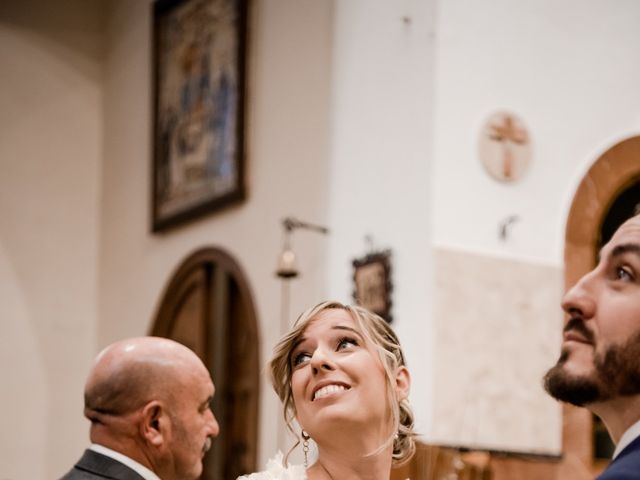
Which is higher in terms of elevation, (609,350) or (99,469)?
(609,350)

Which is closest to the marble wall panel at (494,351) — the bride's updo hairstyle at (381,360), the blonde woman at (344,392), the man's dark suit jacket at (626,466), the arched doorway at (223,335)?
the arched doorway at (223,335)

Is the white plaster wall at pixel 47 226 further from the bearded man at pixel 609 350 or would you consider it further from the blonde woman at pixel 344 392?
the bearded man at pixel 609 350

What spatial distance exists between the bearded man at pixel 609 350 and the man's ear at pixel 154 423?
206 cm

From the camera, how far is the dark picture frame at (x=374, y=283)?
27.8 feet

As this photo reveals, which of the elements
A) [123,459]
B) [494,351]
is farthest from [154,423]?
[494,351]

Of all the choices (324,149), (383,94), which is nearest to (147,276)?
(324,149)

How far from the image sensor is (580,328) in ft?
8.43

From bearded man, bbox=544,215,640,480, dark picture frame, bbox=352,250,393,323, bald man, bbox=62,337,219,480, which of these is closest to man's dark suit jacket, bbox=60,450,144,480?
bald man, bbox=62,337,219,480

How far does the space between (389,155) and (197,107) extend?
11.3 feet

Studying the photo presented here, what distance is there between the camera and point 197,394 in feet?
14.7

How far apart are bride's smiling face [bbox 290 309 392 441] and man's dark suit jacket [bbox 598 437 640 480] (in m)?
1.04

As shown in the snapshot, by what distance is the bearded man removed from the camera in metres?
2.48

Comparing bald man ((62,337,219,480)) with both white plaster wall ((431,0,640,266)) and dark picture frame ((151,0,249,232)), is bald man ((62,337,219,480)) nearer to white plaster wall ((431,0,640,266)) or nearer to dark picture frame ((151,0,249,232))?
white plaster wall ((431,0,640,266))

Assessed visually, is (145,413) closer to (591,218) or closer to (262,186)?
(591,218)
